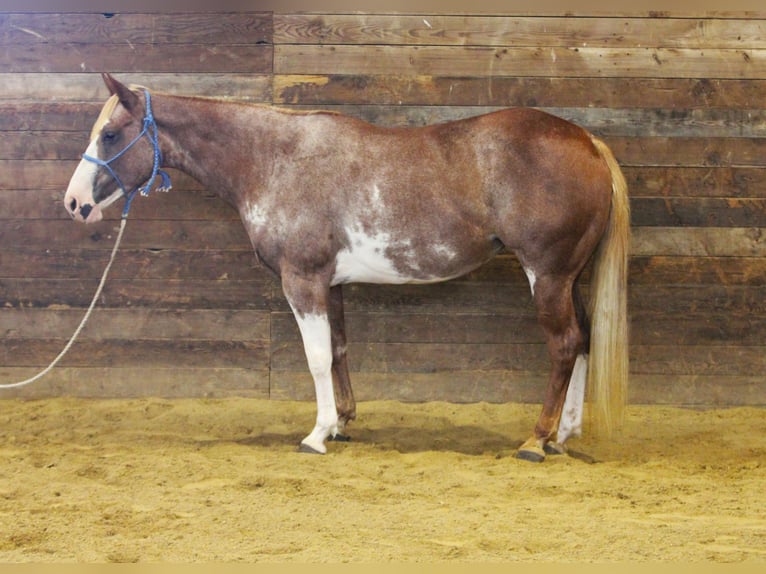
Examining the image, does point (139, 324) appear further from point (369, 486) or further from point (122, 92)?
point (369, 486)

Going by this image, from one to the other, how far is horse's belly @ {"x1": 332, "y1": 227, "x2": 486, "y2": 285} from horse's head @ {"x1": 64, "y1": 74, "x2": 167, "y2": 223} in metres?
1.04

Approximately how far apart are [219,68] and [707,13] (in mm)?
2709

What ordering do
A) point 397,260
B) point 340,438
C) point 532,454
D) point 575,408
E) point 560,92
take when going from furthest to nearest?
point 560,92 → point 340,438 → point 575,408 → point 397,260 → point 532,454

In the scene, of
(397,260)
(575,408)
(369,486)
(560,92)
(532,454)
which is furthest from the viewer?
(560,92)

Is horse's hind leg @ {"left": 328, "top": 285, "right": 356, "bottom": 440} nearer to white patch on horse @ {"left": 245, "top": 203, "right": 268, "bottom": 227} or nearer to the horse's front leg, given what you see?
the horse's front leg

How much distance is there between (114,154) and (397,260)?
4.68 ft

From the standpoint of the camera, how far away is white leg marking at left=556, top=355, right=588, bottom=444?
4.23 metres

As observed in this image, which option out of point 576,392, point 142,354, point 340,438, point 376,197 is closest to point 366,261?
point 376,197

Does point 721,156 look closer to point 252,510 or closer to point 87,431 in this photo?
point 252,510

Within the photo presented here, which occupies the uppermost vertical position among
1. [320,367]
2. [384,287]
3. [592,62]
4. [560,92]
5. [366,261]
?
[592,62]

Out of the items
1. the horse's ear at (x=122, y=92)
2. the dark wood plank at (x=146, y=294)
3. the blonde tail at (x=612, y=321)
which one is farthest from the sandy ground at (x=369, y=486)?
the horse's ear at (x=122, y=92)

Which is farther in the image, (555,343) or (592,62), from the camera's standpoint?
(592,62)

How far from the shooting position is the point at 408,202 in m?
4.06

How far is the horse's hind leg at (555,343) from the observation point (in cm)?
395
